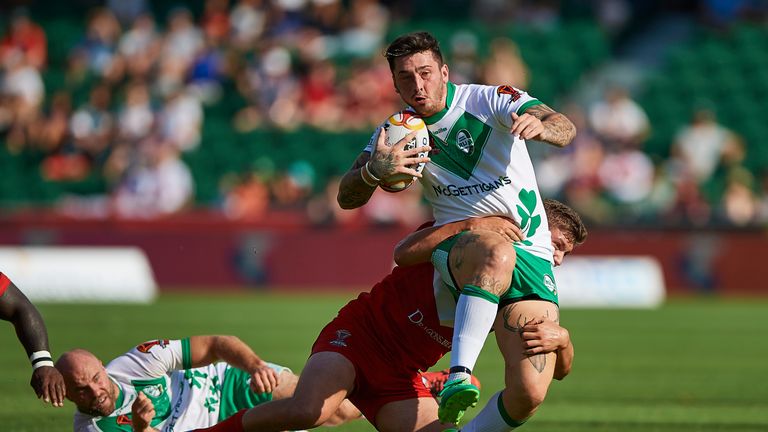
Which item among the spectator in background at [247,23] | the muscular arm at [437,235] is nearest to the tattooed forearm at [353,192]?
the muscular arm at [437,235]

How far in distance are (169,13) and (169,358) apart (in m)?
19.5

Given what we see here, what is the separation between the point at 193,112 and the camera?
883 inches

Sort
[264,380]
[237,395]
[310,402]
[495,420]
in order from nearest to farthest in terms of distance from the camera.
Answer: [495,420] < [310,402] < [264,380] < [237,395]

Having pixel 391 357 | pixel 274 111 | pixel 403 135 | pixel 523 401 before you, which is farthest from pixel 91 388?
pixel 274 111

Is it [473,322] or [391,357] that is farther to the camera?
[391,357]

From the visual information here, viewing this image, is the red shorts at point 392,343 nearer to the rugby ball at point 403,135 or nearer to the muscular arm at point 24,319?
the rugby ball at point 403,135

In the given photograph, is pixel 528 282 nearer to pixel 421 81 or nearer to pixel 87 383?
pixel 421 81

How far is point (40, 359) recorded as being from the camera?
246 inches

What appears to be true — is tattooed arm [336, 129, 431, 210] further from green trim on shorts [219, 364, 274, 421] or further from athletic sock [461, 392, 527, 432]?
green trim on shorts [219, 364, 274, 421]

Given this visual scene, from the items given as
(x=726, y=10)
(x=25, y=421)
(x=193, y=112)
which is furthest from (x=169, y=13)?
(x=25, y=421)

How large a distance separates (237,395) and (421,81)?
2.30 metres

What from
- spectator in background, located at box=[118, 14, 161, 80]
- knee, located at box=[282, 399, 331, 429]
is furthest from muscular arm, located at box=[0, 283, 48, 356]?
spectator in background, located at box=[118, 14, 161, 80]

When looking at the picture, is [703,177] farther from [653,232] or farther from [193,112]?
[193,112]

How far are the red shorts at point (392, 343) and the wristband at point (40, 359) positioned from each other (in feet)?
4.42
